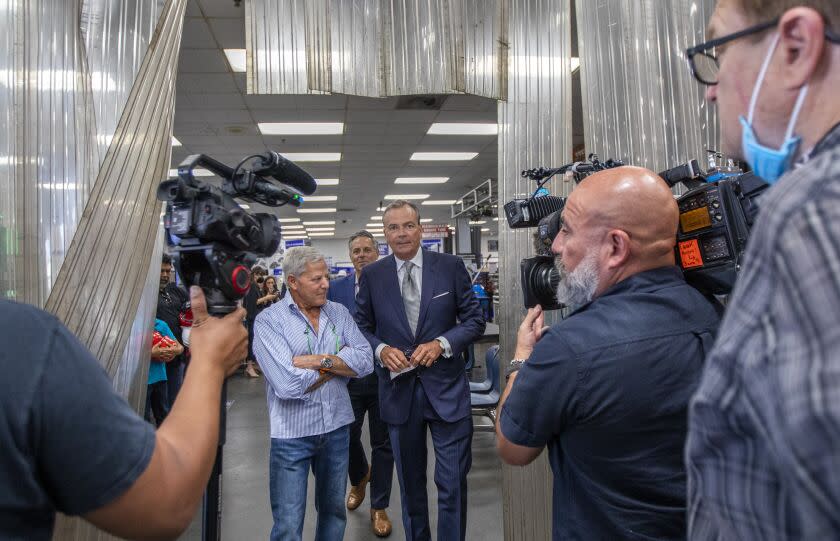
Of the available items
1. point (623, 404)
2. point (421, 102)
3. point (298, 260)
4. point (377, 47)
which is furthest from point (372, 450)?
point (421, 102)

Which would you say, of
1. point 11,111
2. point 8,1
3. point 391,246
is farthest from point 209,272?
point 391,246

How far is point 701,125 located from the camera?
7.84 feet

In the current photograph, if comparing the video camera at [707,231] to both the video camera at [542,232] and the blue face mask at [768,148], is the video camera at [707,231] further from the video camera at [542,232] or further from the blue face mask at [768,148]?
the blue face mask at [768,148]

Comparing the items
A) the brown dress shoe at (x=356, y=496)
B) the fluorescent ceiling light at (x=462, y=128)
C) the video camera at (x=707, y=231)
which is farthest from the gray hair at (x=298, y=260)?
the fluorescent ceiling light at (x=462, y=128)

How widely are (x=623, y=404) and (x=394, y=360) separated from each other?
139 centimetres

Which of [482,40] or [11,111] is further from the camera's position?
[482,40]

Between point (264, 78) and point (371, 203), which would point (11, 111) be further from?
point (371, 203)

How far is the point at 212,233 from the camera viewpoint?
0.98 meters

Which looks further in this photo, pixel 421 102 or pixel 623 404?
pixel 421 102

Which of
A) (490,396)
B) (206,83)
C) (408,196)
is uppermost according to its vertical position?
(206,83)

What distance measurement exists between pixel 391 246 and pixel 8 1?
1.63 meters

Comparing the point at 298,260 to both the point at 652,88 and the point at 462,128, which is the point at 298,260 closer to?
the point at 652,88

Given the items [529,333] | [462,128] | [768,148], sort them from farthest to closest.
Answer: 1. [462,128]
2. [529,333]
3. [768,148]

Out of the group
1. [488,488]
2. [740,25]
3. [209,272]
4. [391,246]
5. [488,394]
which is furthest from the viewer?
[488,394]
